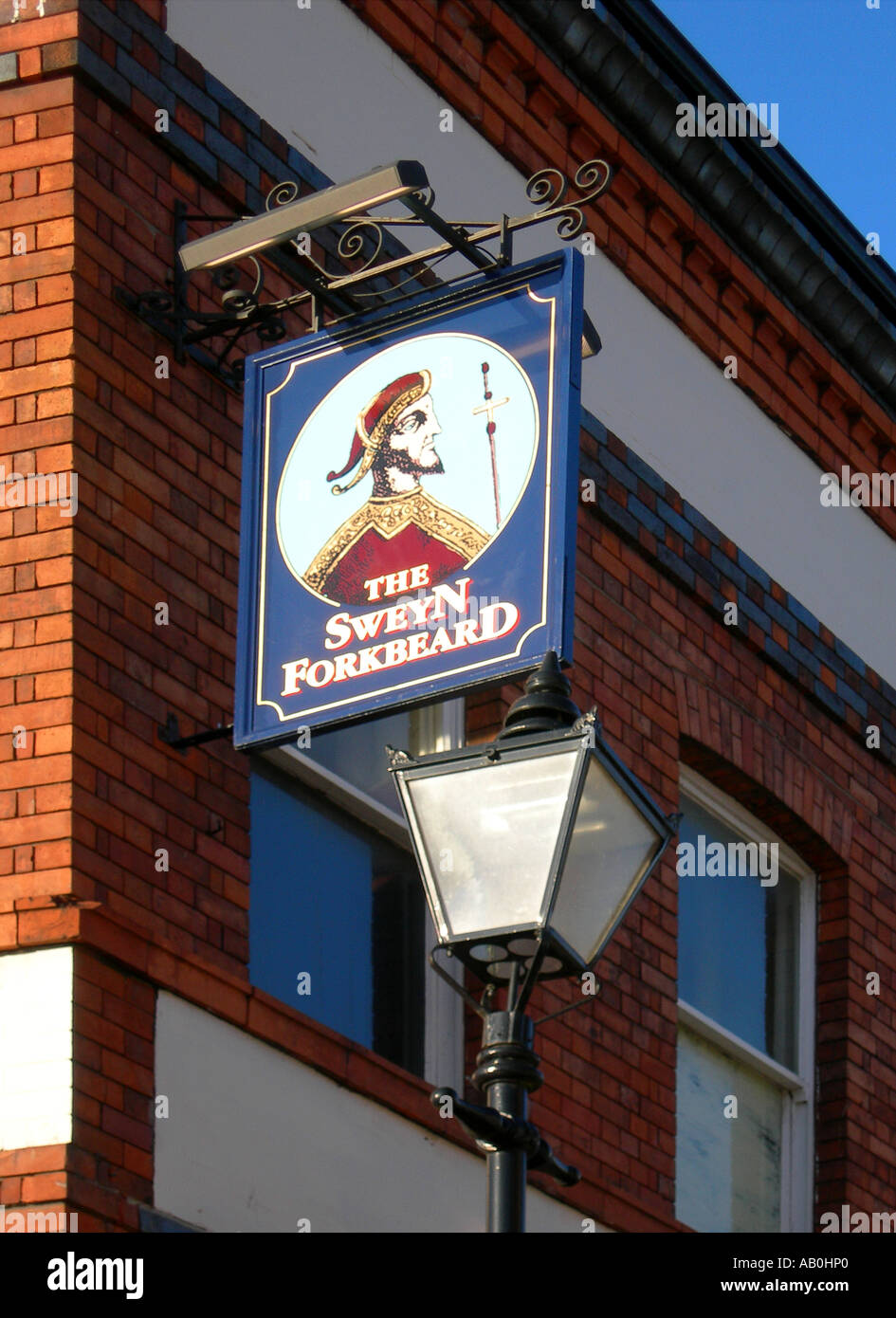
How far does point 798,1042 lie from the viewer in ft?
39.2

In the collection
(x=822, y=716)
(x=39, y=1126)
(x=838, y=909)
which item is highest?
(x=822, y=716)

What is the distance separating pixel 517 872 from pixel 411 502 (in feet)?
7.01

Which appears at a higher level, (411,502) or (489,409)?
(489,409)

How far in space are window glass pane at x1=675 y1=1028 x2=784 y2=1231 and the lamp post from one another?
4.80 metres

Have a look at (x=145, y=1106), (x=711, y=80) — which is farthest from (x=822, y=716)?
(x=145, y=1106)

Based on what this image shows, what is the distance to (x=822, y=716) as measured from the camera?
492 inches

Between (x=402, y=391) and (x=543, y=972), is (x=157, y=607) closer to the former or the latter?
(x=402, y=391)

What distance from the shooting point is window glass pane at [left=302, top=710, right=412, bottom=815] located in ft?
30.8

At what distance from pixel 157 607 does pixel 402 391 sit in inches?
40.2
